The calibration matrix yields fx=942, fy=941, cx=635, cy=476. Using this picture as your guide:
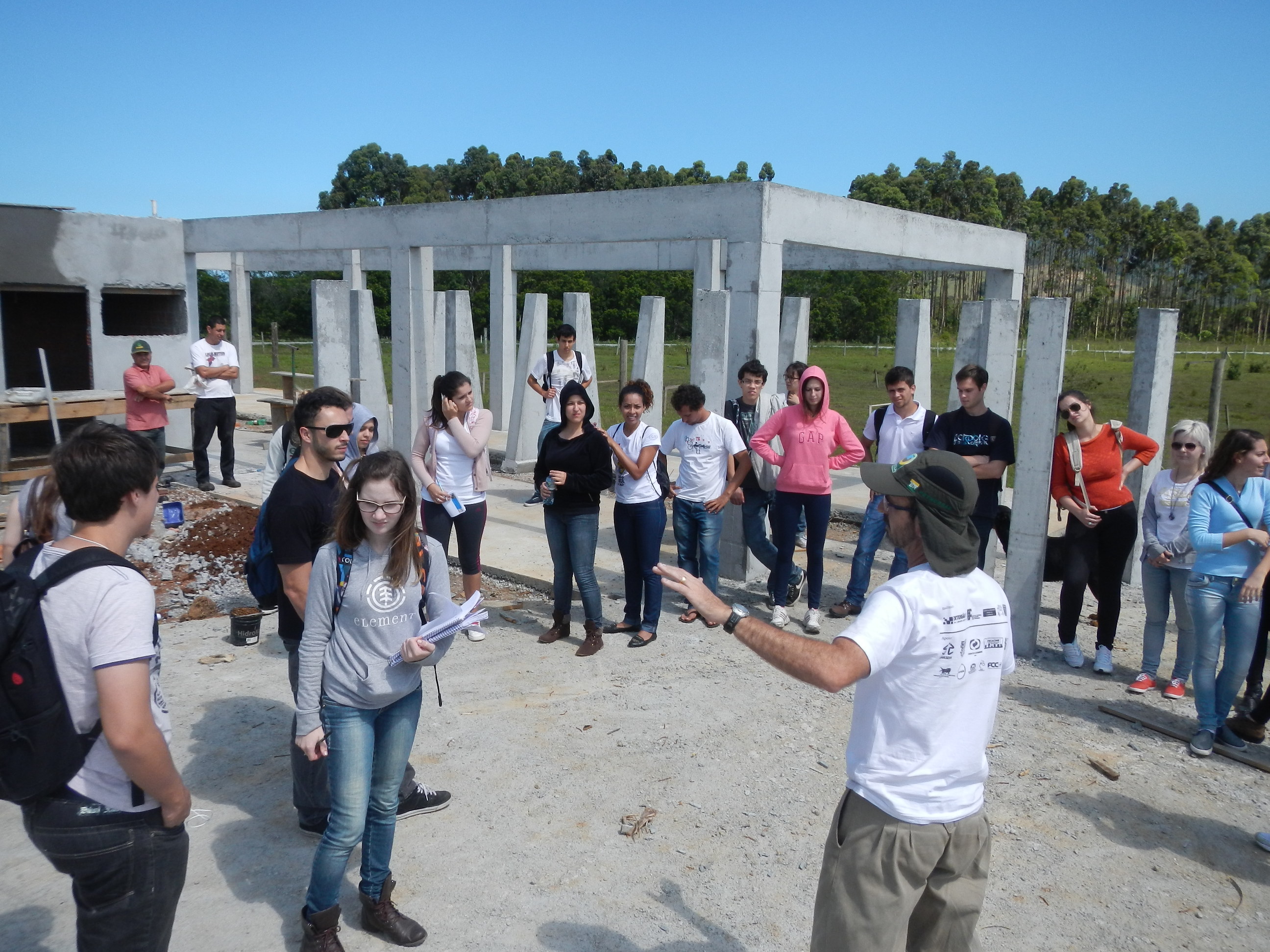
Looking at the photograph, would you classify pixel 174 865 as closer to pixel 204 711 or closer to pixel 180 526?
pixel 204 711

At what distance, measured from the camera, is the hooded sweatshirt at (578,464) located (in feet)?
19.7

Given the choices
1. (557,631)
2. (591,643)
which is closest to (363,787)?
(591,643)

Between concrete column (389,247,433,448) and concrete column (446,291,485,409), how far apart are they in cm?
200

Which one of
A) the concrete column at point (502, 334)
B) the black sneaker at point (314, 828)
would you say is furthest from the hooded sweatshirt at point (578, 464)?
the concrete column at point (502, 334)

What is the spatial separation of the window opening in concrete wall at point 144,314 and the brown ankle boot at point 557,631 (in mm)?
9467

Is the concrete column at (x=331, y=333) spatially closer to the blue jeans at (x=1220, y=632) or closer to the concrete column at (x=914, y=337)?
the concrete column at (x=914, y=337)

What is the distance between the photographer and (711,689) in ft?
18.7

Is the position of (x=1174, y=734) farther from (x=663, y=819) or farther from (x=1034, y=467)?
(x=663, y=819)

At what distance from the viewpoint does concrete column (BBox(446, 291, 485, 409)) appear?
13117 mm

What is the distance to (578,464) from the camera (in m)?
6.01

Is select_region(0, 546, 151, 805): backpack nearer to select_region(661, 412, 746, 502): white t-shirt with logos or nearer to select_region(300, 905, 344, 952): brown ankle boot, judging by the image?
select_region(300, 905, 344, 952): brown ankle boot

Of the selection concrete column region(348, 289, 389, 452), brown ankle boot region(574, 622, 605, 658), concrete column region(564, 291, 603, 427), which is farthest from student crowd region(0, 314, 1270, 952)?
concrete column region(564, 291, 603, 427)

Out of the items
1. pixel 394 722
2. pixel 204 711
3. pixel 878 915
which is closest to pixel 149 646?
pixel 394 722

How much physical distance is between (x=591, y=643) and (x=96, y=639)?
4.23m
